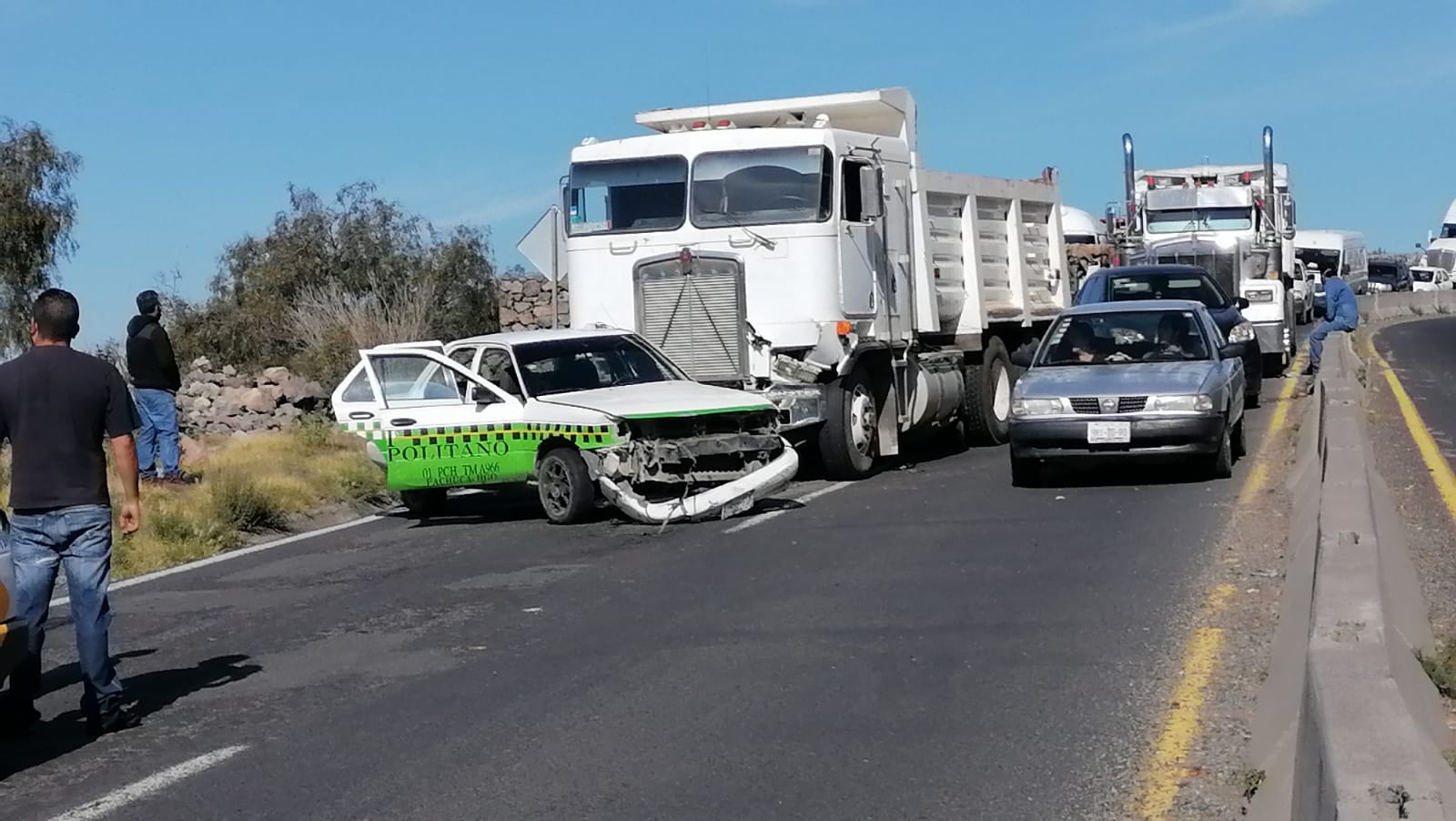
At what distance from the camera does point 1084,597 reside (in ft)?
32.2

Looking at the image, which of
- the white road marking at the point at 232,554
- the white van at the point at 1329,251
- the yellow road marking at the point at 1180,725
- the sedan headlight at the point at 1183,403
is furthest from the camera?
the white van at the point at 1329,251

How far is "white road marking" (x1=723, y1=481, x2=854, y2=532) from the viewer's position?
44.4 feet

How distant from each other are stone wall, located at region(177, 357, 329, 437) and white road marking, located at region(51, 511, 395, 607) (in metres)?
8.14

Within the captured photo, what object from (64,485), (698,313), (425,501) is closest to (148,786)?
(64,485)

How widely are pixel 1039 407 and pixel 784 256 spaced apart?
106 inches

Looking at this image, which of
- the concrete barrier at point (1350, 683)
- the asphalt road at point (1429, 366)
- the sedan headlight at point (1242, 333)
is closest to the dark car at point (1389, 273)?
the asphalt road at point (1429, 366)

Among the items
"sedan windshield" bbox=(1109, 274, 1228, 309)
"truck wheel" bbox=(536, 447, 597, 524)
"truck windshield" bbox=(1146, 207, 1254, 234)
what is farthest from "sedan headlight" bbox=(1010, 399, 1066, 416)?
"truck windshield" bbox=(1146, 207, 1254, 234)

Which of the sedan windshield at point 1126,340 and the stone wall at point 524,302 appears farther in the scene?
the stone wall at point 524,302

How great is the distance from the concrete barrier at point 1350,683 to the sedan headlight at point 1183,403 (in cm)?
282

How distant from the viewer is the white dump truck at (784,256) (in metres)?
16.0

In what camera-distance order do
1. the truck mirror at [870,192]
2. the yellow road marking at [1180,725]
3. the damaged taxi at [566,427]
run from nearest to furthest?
the yellow road marking at [1180,725] → the damaged taxi at [566,427] → the truck mirror at [870,192]

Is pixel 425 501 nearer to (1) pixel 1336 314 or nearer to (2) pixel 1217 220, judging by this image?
(1) pixel 1336 314

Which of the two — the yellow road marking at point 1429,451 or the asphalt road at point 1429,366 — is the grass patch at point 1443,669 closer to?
the yellow road marking at point 1429,451

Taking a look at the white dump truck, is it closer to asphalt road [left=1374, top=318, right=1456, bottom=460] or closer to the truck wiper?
the truck wiper
